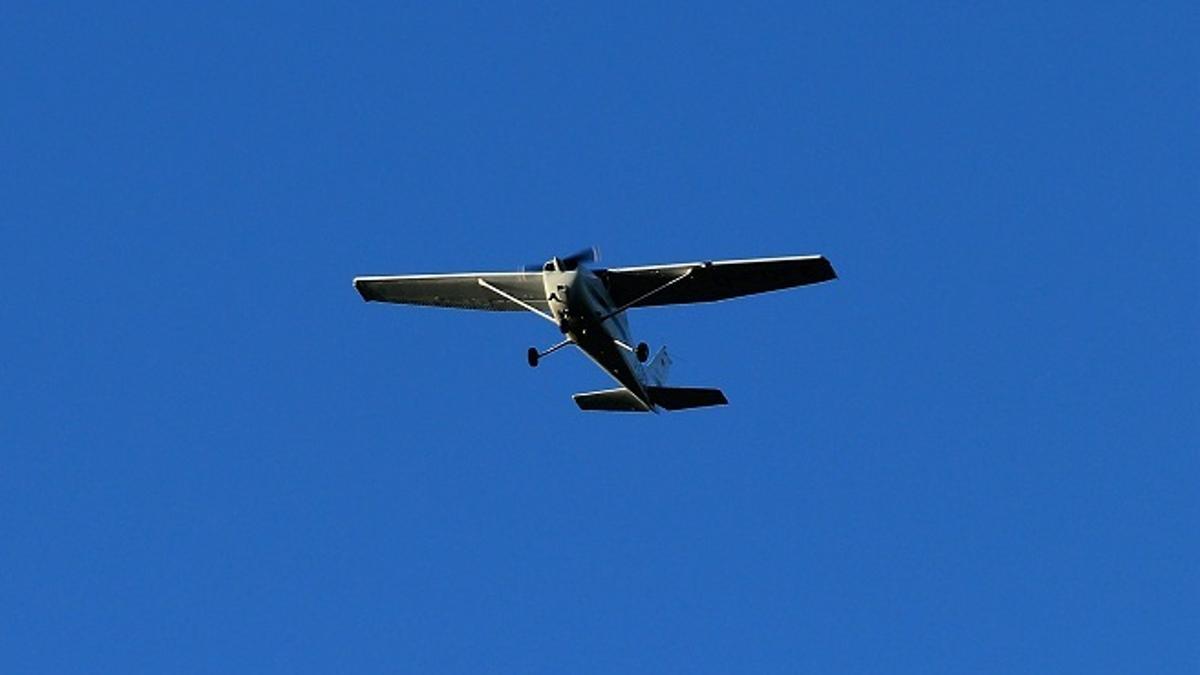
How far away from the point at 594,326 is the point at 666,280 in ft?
6.06

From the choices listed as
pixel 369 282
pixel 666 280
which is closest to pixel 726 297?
pixel 666 280

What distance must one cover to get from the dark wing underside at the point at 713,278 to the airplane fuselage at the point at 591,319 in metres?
0.45

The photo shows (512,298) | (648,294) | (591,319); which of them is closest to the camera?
(591,319)

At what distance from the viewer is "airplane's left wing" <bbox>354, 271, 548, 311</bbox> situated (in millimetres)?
39844

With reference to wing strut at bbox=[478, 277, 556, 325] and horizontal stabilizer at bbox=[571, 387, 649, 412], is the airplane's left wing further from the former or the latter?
horizontal stabilizer at bbox=[571, 387, 649, 412]

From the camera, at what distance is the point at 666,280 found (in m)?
39.1

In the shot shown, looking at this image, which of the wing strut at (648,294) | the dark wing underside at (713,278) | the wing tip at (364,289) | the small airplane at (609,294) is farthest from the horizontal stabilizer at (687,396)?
the wing tip at (364,289)

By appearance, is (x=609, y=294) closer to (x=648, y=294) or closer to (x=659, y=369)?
(x=648, y=294)

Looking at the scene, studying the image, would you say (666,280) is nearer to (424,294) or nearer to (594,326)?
(594,326)

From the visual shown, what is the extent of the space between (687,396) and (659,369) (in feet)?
5.69

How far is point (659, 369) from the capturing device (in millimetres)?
42781

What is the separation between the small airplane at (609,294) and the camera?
37.9 m

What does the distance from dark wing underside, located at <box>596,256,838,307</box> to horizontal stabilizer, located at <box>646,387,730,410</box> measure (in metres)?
2.27

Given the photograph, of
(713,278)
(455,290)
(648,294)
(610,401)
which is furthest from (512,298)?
(713,278)
